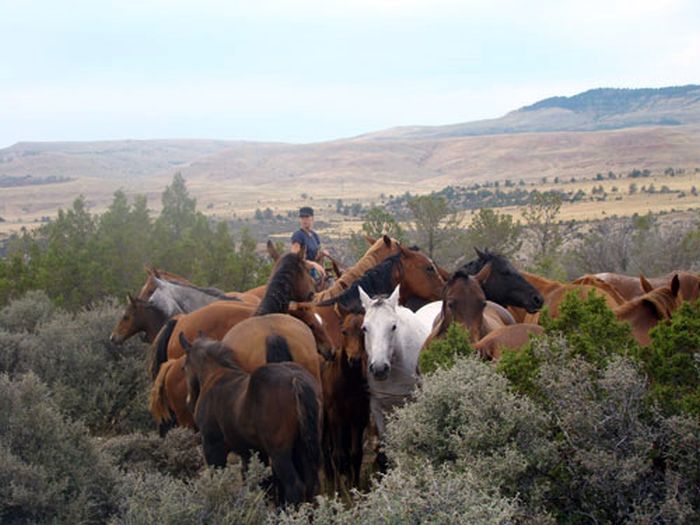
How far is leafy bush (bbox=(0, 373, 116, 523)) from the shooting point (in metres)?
4.97

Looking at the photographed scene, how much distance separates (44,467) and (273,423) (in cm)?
156

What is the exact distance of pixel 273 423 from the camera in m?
5.49

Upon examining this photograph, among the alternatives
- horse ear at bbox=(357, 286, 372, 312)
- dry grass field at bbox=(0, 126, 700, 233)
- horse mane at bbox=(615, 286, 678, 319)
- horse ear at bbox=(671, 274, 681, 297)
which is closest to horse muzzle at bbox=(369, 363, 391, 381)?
horse ear at bbox=(357, 286, 372, 312)

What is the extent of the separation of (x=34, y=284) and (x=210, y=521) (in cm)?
1165

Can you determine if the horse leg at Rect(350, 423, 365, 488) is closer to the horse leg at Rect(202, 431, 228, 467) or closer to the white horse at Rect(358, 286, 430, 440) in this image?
the white horse at Rect(358, 286, 430, 440)

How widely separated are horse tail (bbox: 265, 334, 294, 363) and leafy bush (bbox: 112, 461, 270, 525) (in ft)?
5.00

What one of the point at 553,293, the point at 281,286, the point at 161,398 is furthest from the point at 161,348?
the point at 553,293

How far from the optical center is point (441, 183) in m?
120

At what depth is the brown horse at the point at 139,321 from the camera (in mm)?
10305

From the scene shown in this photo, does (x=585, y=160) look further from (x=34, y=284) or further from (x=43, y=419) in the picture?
(x=43, y=419)

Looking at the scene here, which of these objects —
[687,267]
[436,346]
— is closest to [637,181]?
[687,267]

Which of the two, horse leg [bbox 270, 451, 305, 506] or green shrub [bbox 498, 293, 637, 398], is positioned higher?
green shrub [bbox 498, 293, 637, 398]

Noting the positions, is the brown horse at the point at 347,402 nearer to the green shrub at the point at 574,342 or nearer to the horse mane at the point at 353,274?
the horse mane at the point at 353,274

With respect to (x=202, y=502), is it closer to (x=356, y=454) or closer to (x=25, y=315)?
(x=356, y=454)
